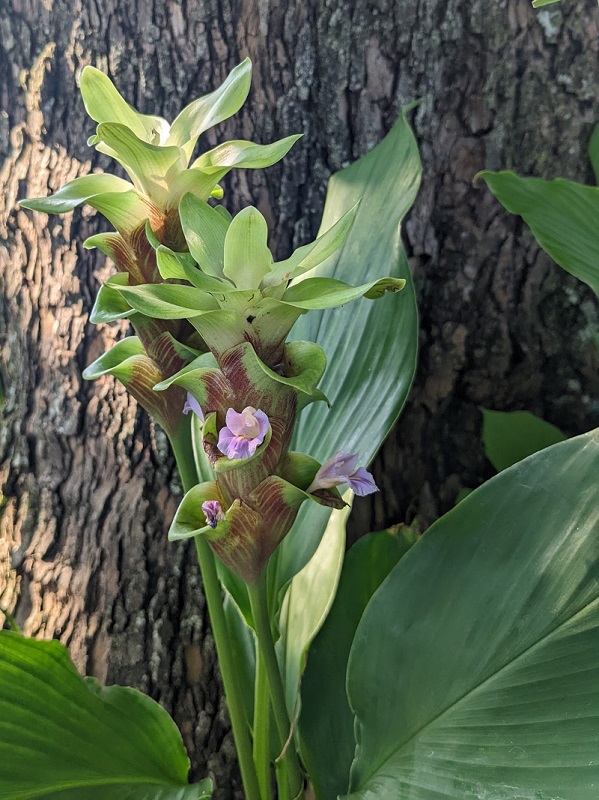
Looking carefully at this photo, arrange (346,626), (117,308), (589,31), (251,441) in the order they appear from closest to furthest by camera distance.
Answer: (251,441) → (117,308) → (346,626) → (589,31)

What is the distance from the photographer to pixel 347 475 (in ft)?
1.63

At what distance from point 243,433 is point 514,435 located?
1.80 ft

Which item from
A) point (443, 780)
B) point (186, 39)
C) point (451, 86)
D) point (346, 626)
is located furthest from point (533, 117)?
point (443, 780)

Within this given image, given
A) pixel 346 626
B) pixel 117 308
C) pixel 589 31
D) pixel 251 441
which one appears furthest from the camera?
pixel 589 31

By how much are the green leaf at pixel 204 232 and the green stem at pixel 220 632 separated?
19 centimetres

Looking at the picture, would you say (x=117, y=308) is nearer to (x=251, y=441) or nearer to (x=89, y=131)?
(x=251, y=441)

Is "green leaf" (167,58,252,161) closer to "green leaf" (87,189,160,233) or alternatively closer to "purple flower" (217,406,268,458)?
"green leaf" (87,189,160,233)

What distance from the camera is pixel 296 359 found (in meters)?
0.49

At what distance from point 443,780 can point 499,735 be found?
0.06 meters

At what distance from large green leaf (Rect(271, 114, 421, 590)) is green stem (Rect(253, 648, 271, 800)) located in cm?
11

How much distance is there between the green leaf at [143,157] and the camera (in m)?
0.50

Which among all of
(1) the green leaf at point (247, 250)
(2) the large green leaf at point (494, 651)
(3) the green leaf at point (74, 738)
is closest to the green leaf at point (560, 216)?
(2) the large green leaf at point (494, 651)

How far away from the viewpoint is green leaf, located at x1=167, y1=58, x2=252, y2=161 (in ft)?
1.86

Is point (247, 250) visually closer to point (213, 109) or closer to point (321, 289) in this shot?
point (321, 289)
